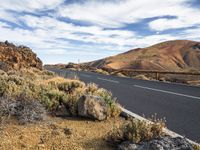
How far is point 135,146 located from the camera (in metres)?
6.16

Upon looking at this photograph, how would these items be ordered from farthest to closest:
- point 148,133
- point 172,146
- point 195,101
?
point 195,101 < point 148,133 < point 172,146

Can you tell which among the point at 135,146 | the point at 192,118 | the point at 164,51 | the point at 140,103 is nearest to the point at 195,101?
the point at 140,103

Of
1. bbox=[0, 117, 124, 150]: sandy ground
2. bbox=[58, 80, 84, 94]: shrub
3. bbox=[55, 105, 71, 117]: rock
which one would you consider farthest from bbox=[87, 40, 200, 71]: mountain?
bbox=[0, 117, 124, 150]: sandy ground

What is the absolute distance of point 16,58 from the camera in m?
26.6

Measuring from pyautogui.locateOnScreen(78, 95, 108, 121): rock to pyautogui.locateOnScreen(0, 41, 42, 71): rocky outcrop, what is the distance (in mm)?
13738

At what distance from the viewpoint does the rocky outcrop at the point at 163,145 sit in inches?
231

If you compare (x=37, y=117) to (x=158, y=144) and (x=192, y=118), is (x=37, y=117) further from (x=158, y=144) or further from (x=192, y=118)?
(x=192, y=118)

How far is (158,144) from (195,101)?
29.4 feet

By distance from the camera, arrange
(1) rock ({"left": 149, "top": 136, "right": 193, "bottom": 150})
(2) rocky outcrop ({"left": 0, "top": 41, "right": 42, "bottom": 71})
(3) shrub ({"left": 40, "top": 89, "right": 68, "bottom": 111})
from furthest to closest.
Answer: (2) rocky outcrop ({"left": 0, "top": 41, "right": 42, "bottom": 71}), (3) shrub ({"left": 40, "top": 89, "right": 68, "bottom": 111}), (1) rock ({"left": 149, "top": 136, "right": 193, "bottom": 150})

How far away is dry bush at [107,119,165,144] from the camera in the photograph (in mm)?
6520

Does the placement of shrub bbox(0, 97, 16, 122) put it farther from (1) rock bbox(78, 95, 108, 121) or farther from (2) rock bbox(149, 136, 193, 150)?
(2) rock bbox(149, 136, 193, 150)

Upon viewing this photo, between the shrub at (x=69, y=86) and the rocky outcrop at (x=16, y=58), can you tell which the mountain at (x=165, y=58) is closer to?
the rocky outcrop at (x=16, y=58)

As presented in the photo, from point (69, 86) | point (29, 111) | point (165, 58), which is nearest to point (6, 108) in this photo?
point (29, 111)

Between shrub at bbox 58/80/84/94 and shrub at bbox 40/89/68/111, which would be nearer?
shrub at bbox 40/89/68/111
